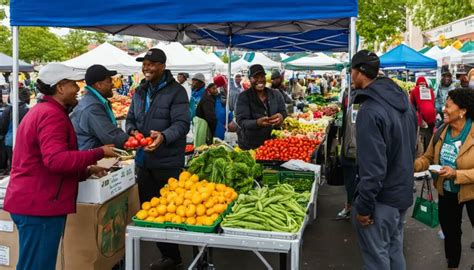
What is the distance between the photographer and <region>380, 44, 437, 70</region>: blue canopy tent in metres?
16.4

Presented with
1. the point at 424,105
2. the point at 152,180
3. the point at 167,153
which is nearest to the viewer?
the point at 167,153

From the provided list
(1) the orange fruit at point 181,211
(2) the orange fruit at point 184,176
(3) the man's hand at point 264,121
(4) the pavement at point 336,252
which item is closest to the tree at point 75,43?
(3) the man's hand at point 264,121

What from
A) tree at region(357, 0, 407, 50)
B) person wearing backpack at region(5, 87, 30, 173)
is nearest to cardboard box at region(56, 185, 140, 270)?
person wearing backpack at region(5, 87, 30, 173)

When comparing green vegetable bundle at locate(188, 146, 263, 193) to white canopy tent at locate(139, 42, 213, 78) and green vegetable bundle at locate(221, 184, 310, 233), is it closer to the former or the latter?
green vegetable bundle at locate(221, 184, 310, 233)

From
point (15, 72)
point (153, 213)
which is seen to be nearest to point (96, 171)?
point (153, 213)

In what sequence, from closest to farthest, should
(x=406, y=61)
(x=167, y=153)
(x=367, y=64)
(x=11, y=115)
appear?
(x=367, y=64), (x=167, y=153), (x=11, y=115), (x=406, y=61)

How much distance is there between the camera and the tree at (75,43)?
53.8 meters

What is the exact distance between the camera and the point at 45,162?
3227mm

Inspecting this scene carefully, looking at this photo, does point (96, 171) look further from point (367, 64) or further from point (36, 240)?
point (367, 64)

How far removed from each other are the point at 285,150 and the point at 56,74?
11.6 feet

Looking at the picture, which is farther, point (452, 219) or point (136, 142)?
point (452, 219)

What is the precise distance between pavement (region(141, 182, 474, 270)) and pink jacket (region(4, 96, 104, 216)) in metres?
2.14

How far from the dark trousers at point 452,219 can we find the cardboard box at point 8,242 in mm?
3856

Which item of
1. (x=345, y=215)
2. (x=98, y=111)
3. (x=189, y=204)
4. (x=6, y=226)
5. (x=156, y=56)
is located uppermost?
(x=156, y=56)
